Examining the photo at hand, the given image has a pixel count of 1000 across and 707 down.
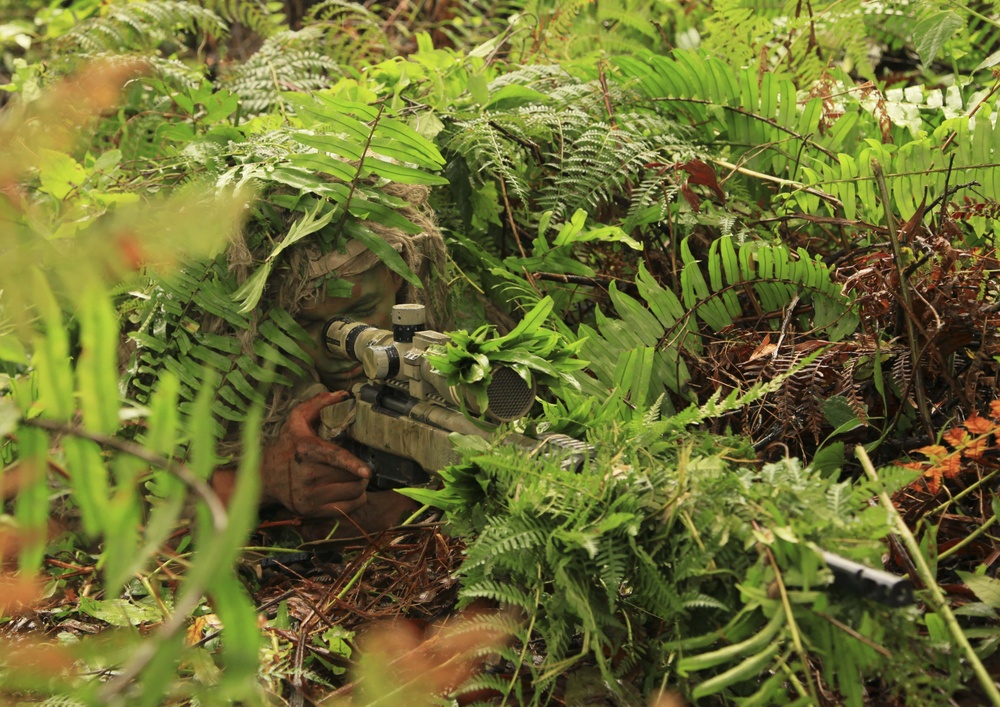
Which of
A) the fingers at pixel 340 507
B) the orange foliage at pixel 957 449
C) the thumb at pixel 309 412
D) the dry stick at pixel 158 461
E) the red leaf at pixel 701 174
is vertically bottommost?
the fingers at pixel 340 507

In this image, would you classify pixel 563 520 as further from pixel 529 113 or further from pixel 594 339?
pixel 529 113

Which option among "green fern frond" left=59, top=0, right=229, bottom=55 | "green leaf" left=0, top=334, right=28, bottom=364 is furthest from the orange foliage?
"green fern frond" left=59, top=0, right=229, bottom=55

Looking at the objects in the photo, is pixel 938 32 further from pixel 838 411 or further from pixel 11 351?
pixel 11 351

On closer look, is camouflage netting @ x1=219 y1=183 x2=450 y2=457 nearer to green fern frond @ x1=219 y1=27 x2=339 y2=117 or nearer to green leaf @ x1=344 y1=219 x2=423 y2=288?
green leaf @ x1=344 y1=219 x2=423 y2=288

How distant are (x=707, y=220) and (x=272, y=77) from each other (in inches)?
62.9

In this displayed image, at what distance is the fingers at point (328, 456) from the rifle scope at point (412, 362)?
192 millimetres

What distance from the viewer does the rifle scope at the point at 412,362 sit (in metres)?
1.49

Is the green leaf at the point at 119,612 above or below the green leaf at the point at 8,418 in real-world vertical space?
below

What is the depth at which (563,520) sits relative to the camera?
127 centimetres

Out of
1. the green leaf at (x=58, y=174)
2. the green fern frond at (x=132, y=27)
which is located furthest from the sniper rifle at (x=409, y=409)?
the green fern frond at (x=132, y=27)

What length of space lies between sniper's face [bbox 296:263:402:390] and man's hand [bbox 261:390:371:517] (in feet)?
0.25

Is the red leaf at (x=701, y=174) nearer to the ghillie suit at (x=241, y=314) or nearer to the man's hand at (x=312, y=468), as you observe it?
the ghillie suit at (x=241, y=314)

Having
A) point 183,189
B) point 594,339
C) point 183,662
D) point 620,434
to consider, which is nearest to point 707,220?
point 594,339

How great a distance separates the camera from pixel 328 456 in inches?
75.3
